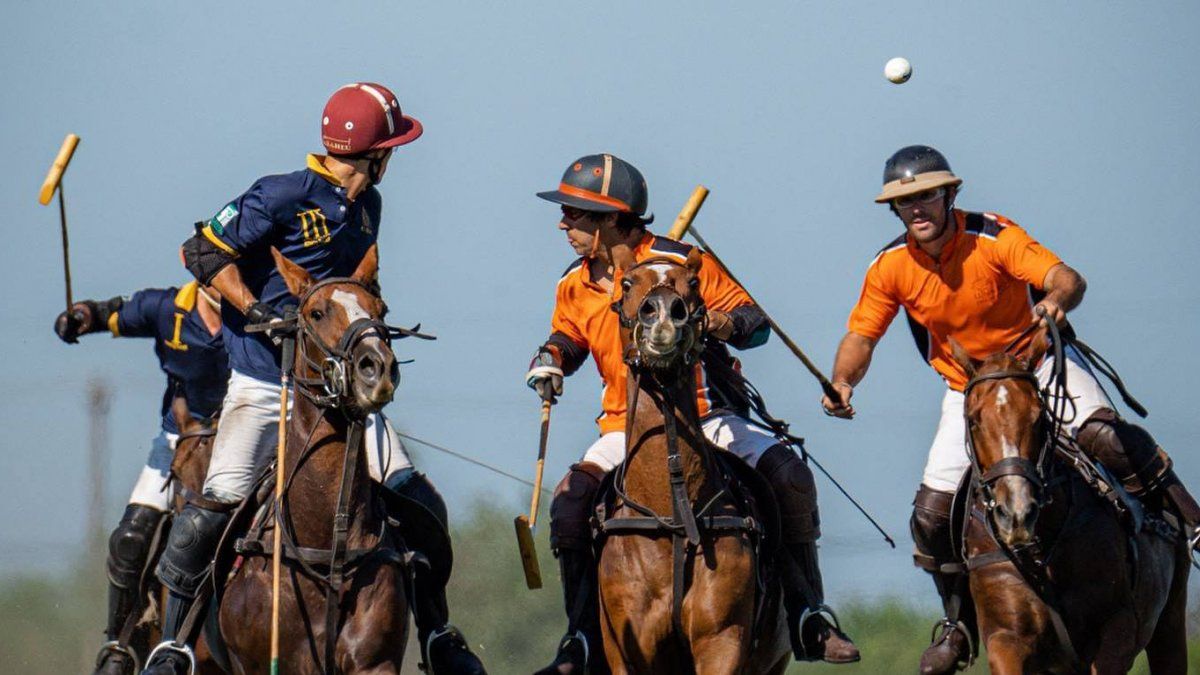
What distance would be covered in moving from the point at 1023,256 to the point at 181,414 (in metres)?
5.86

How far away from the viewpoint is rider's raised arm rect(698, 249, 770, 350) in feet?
37.4

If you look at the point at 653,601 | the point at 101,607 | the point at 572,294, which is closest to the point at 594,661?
the point at 653,601

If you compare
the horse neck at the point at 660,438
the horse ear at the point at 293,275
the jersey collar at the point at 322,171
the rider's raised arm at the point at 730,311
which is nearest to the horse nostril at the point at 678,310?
the horse neck at the point at 660,438

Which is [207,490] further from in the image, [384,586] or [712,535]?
[712,535]

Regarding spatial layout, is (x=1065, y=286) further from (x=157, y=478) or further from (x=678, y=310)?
(x=157, y=478)

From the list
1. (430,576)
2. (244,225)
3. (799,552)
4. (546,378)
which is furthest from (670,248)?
(244,225)

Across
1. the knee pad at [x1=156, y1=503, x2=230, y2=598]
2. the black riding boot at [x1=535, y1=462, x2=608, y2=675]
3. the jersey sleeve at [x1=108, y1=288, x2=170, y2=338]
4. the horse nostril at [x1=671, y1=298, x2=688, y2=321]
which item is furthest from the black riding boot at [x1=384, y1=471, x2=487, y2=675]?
the jersey sleeve at [x1=108, y1=288, x2=170, y2=338]

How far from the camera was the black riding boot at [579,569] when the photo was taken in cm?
1175

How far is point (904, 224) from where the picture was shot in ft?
41.8

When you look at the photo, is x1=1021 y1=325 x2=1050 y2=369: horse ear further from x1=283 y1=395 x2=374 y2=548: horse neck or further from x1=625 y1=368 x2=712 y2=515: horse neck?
x1=283 y1=395 x2=374 y2=548: horse neck

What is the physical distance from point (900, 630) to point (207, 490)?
14.1m

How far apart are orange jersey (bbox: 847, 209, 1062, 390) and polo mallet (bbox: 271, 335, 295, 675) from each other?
370cm

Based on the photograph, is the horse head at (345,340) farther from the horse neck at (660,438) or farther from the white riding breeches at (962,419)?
the white riding breeches at (962,419)

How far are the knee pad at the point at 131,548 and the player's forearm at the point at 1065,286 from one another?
587 cm
